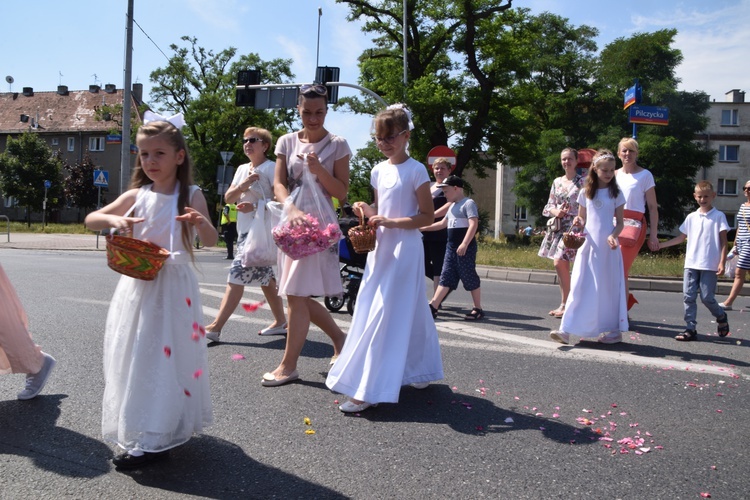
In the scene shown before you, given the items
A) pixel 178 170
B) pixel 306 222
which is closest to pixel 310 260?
pixel 306 222

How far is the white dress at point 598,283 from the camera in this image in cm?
634

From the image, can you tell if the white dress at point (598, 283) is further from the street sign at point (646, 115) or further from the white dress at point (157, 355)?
the street sign at point (646, 115)

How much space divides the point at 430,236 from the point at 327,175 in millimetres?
4568

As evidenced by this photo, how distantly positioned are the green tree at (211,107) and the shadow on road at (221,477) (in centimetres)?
4737

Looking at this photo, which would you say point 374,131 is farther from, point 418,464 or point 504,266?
point 504,266

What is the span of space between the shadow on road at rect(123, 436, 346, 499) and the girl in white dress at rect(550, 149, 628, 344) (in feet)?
12.7

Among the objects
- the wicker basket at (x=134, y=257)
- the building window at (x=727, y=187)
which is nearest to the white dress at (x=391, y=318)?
the wicker basket at (x=134, y=257)

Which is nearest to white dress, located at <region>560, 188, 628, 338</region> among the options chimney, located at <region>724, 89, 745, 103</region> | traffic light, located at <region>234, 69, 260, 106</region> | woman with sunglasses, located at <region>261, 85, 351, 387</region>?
woman with sunglasses, located at <region>261, 85, 351, 387</region>

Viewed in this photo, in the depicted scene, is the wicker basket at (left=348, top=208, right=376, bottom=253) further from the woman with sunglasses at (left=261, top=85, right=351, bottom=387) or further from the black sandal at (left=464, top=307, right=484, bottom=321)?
the black sandal at (left=464, top=307, right=484, bottom=321)

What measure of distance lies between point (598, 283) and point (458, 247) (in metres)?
2.26

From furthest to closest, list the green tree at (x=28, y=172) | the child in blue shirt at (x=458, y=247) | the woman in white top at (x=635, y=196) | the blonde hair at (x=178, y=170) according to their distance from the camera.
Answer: the green tree at (x=28, y=172) < the child in blue shirt at (x=458, y=247) < the woman in white top at (x=635, y=196) < the blonde hair at (x=178, y=170)

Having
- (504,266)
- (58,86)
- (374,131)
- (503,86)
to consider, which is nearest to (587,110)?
(503,86)

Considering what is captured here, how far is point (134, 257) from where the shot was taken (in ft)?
10.0

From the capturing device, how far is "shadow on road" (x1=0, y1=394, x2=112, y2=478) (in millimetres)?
3246
